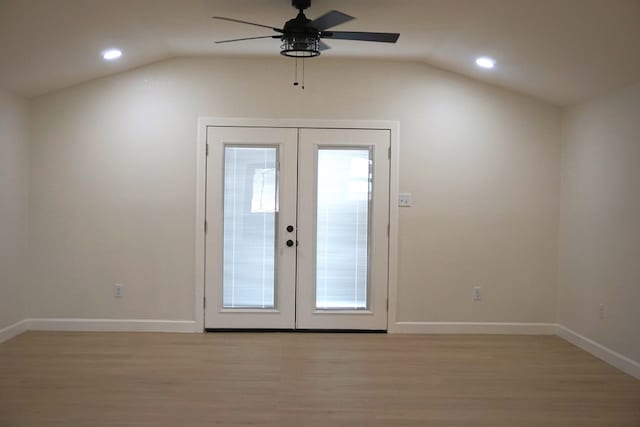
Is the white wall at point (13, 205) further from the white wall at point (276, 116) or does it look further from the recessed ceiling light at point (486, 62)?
the recessed ceiling light at point (486, 62)

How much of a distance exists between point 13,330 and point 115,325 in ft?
2.82

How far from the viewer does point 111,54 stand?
4.84 m

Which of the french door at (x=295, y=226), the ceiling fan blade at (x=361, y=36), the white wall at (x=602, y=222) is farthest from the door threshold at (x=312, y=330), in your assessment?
the ceiling fan blade at (x=361, y=36)

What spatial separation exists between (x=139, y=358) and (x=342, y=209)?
225 cm

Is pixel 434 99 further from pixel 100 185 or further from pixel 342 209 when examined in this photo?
pixel 100 185

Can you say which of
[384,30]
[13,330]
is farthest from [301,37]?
[13,330]

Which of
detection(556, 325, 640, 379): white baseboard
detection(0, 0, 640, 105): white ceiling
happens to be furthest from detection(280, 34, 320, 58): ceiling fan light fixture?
detection(556, 325, 640, 379): white baseboard

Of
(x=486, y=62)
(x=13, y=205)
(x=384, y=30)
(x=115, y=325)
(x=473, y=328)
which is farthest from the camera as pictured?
(x=473, y=328)

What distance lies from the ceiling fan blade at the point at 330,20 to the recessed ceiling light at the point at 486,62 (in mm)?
1970

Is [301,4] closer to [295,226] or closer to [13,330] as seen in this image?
[295,226]

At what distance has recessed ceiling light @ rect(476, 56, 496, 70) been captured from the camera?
486 cm

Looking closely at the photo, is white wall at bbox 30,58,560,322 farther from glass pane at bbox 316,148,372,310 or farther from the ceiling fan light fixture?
the ceiling fan light fixture

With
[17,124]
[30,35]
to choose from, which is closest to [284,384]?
[30,35]

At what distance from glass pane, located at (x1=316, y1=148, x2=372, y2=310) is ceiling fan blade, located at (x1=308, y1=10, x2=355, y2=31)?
84.5 inches
